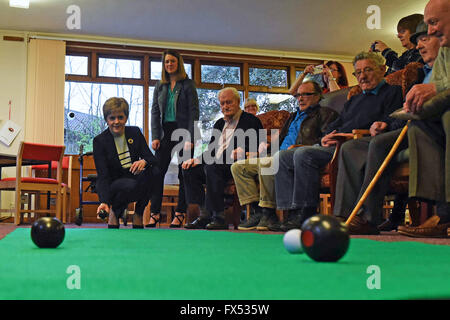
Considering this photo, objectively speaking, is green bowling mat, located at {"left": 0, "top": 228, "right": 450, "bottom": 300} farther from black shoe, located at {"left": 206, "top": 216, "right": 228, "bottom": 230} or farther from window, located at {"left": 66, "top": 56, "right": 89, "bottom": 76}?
window, located at {"left": 66, "top": 56, "right": 89, "bottom": 76}

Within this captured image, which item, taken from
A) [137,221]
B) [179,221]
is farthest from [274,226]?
[179,221]

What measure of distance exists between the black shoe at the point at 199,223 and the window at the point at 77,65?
17.1 ft

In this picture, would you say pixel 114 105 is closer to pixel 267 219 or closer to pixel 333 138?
pixel 267 219

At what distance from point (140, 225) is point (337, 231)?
2692 millimetres

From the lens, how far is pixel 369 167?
2.74 meters

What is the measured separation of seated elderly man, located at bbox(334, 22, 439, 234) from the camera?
2699 mm

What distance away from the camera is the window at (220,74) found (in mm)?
8914

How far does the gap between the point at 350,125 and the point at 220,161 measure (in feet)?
3.41

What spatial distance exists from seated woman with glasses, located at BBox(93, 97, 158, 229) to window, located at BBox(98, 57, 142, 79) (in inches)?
203

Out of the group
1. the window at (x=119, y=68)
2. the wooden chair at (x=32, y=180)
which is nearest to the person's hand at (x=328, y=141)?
the wooden chair at (x=32, y=180)

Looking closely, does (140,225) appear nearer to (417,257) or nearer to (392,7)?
(417,257)

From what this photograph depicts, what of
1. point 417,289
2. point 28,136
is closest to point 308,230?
point 417,289

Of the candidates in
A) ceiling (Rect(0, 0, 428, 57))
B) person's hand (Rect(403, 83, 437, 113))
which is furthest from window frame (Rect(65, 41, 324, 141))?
person's hand (Rect(403, 83, 437, 113))

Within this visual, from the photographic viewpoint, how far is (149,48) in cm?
859
